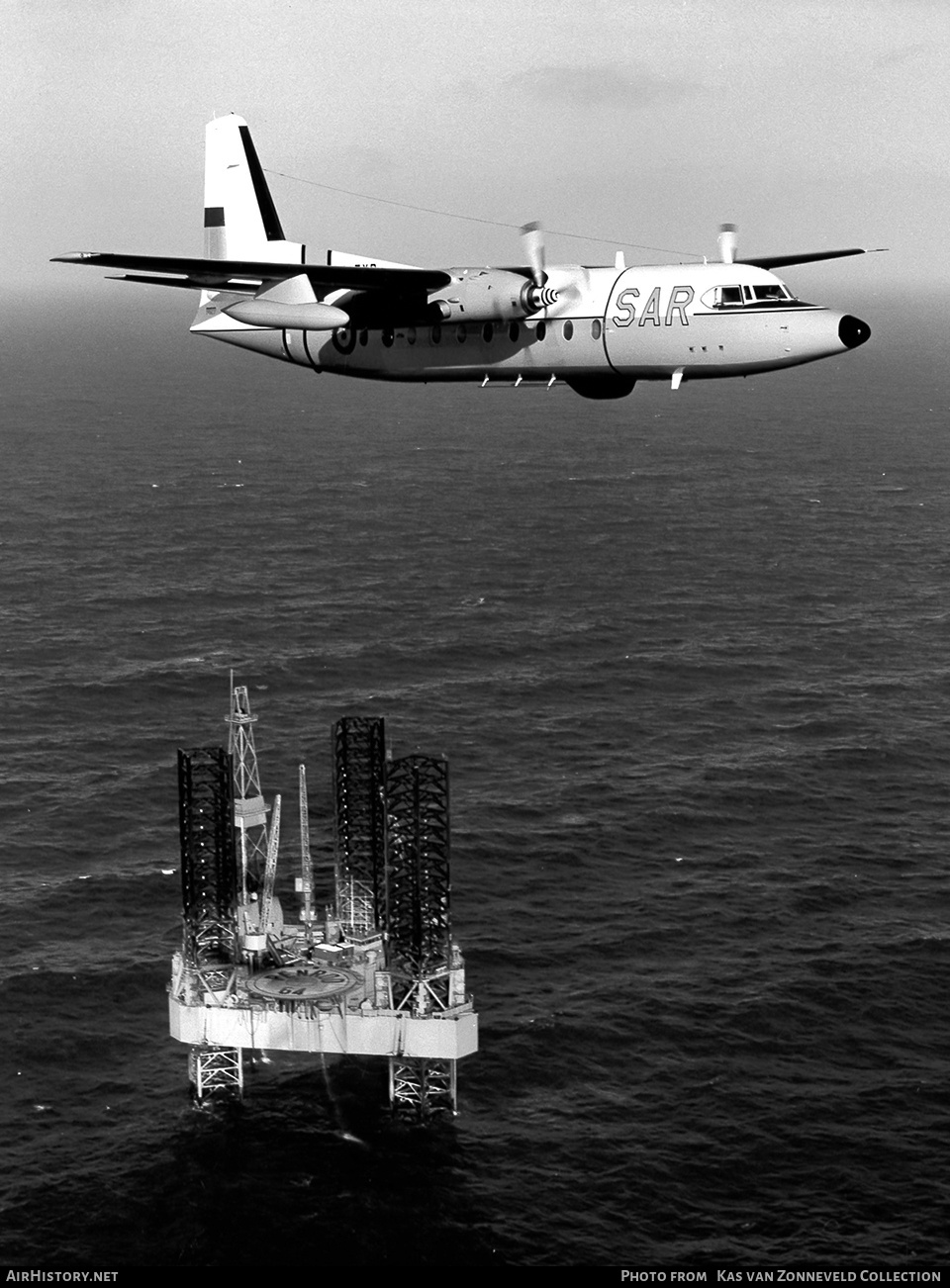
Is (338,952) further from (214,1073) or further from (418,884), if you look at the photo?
(214,1073)

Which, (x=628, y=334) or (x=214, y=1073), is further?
(x=214, y=1073)

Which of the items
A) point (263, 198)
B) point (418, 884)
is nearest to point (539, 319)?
point (263, 198)

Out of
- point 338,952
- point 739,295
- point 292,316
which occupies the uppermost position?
point 739,295

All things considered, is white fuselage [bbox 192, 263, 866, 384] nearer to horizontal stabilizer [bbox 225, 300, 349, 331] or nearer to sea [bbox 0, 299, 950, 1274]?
horizontal stabilizer [bbox 225, 300, 349, 331]

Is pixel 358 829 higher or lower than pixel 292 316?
lower

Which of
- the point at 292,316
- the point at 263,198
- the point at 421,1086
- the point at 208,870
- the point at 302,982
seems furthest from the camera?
the point at 208,870

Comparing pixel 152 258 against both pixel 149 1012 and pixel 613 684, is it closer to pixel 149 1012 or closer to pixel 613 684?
pixel 149 1012

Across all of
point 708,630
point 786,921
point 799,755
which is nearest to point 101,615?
point 708,630
